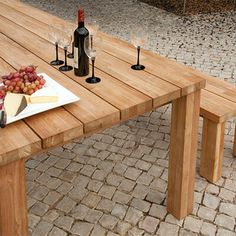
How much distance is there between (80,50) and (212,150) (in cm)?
122

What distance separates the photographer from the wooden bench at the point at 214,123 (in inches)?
116

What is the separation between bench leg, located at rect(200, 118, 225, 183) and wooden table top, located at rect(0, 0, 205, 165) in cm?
54

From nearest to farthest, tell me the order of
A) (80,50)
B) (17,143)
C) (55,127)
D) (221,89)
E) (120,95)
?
(17,143), (55,127), (120,95), (80,50), (221,89)

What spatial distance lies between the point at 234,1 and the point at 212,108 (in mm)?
6351

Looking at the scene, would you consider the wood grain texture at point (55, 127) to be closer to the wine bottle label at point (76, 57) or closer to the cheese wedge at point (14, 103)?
the cheese wedge at point (14, 103)

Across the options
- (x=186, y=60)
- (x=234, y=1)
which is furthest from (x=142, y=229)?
(x=234, y=1)

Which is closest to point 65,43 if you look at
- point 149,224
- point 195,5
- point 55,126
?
point 55,126

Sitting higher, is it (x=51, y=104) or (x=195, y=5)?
(x=51, y=104)

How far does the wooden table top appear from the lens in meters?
1.91

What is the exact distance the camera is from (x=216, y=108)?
299cm

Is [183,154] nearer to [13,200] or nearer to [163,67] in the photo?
[163,67]

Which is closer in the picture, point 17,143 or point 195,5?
point 17,143

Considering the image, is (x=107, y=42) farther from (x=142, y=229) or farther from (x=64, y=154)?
(x=142, y=229)

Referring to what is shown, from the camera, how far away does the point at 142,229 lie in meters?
2.72
